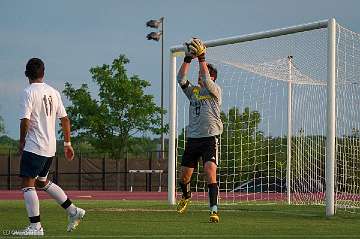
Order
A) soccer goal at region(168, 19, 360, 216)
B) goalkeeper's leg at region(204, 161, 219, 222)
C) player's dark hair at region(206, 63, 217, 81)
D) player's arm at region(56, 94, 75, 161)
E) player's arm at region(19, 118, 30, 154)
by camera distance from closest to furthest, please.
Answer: player's arm at region(19, 118, 30, 154), player's arm at region(56, 94, 75, 161), goalkeeper's leg at region(204, 161, 219, 222), player's dark hair at region(206, 63, 217, 81), soccer goal at region(168, 19, 360, 216)

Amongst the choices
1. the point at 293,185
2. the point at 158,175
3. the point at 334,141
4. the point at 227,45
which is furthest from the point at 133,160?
the point at 334,141

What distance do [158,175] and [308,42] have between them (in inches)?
1199

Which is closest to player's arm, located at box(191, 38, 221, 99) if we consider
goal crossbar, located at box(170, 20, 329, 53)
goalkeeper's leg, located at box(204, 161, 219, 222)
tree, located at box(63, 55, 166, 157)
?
goalkeeper's leg, located at box(204, 161, 219, 222)

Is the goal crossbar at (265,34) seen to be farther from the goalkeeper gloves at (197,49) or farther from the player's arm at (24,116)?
the player's arm at (24,116)

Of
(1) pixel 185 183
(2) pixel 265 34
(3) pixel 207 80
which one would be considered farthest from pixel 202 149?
(2) pixel 265 34

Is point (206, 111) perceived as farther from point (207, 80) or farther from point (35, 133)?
point (35, 133)

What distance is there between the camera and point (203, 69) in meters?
13.1

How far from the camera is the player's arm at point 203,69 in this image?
1316 centimetres

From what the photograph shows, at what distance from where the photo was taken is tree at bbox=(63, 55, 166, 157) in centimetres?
5144

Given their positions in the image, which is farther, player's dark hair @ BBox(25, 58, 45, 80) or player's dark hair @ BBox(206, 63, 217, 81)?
player's dark hair @ BBox(206, 63, 217, 81)

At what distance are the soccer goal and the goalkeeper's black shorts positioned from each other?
162 inches

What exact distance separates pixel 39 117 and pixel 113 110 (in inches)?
1651

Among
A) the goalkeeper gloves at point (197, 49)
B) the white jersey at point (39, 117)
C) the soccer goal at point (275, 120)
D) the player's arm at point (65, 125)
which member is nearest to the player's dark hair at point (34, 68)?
the white jersey at point (39, 117)

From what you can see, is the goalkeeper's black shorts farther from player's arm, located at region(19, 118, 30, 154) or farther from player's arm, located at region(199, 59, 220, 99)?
player's arm, located at region(19, 118, 30, 154)
